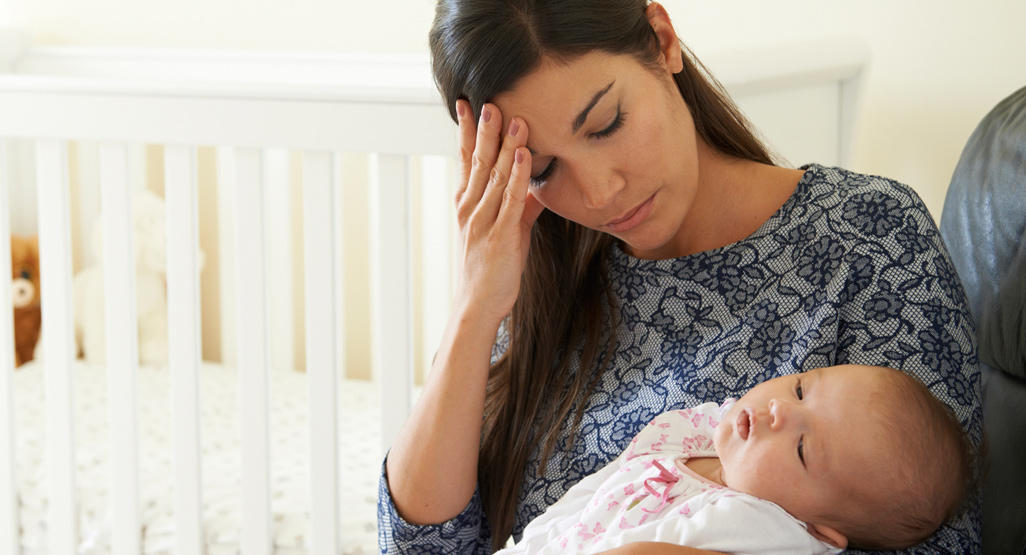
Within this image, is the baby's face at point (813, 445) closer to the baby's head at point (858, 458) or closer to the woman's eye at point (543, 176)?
the baby's head at point (858, 458)

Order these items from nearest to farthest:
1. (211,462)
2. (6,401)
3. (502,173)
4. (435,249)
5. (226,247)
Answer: (502,173) → (6,401) → (211,462) → (435,249) → (226,247)

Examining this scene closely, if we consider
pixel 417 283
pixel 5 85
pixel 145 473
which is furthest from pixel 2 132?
pixel 417 283

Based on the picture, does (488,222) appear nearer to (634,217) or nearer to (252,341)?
(634,217)

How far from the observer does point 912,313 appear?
1074mm

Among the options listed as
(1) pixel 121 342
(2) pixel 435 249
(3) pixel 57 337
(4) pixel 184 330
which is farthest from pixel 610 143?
(2) pixel 435 249

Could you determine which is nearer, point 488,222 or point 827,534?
point 827,534

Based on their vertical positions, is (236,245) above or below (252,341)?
above

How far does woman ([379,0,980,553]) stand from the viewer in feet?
3.51

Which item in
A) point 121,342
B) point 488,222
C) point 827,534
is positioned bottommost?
point 121,342

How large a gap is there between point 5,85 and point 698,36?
1281 millimetres

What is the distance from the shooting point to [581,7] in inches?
42.1

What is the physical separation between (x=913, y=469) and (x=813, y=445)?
86mm

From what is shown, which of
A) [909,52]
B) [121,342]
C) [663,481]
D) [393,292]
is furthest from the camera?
[909,52]

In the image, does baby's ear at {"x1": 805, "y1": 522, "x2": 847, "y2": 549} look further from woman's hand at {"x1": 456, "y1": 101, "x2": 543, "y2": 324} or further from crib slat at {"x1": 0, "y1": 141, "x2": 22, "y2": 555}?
crib slat at {"x1": 0, "y1": 141, "x2": 22, "y2": 555}
